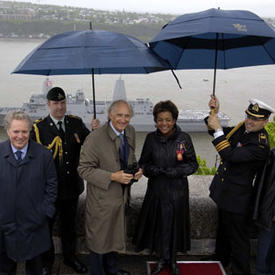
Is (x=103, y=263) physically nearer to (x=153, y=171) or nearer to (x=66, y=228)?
(x=66, y=228)

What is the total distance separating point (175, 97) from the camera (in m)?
31.2

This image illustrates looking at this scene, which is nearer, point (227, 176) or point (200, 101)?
point (227, 176)

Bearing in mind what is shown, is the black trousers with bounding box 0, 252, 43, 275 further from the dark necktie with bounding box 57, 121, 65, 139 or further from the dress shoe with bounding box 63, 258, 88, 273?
the dark necktie with bounding box 57, 121, 65, 139

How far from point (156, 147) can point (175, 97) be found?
29220mm

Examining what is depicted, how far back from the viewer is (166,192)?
2.43 metres

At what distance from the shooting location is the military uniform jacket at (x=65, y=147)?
→ 2.42 m

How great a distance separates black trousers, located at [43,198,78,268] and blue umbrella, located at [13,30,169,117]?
3.53 feet

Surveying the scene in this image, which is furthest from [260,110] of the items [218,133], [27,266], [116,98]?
[116,98]

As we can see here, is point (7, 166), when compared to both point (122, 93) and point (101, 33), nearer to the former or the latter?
point (101, 33)

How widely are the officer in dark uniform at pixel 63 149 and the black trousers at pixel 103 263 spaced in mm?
221

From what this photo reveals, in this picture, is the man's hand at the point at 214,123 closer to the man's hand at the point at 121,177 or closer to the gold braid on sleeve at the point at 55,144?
the man's hand at the point at 121,177

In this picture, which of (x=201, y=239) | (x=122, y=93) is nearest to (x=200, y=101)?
(x=122, y=93)

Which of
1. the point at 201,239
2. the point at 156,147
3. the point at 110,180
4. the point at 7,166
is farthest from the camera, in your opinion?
the point at 201,239

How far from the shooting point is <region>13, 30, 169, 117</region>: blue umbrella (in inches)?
80.0
